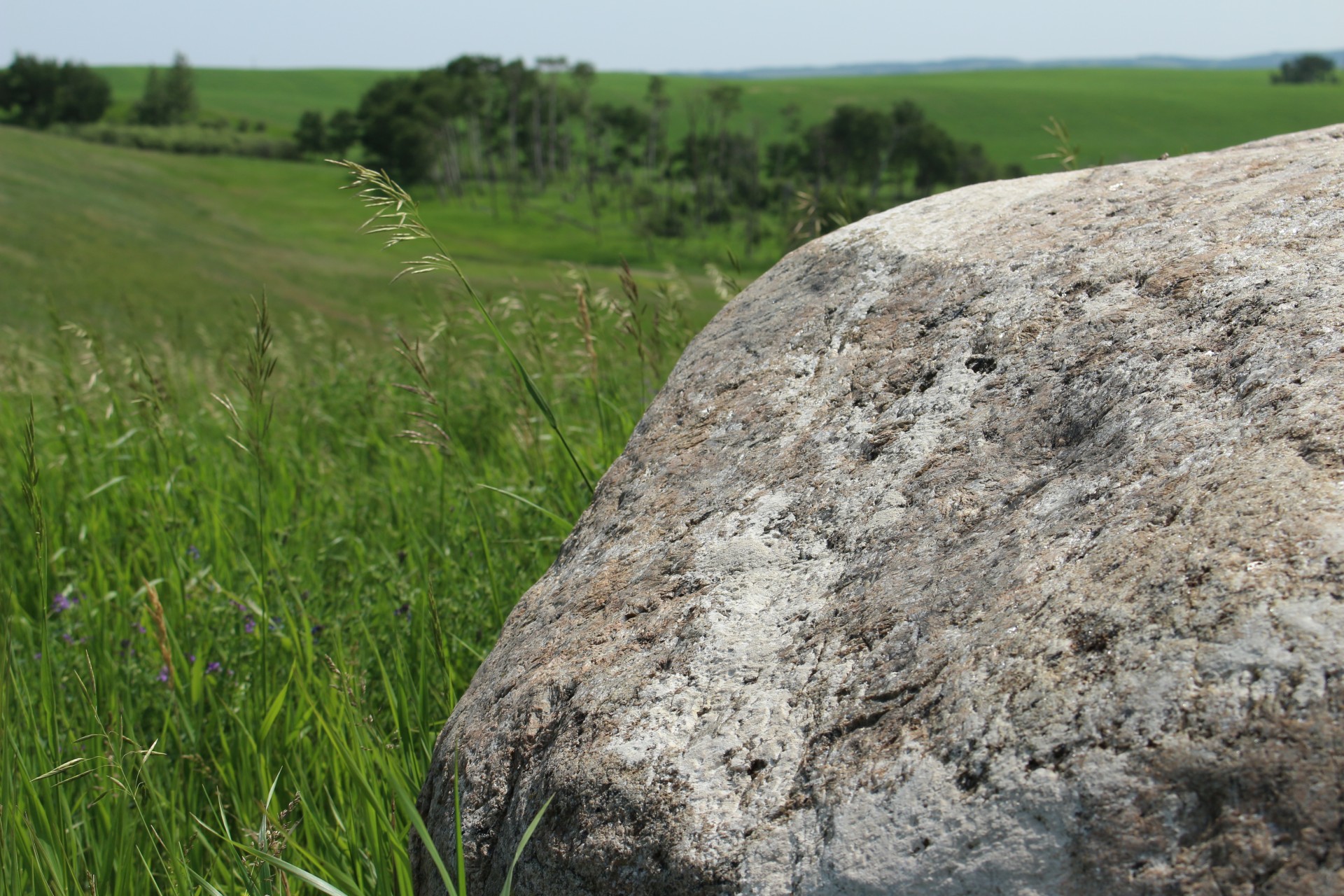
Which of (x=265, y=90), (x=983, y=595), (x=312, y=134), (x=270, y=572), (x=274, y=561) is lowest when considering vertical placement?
(x=270, y=572)

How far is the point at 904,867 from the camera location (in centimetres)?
98

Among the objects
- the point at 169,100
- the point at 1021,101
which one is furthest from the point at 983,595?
the point at 1021,101

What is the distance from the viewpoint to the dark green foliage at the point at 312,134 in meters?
73.6

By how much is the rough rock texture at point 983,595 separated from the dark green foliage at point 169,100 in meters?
93.3

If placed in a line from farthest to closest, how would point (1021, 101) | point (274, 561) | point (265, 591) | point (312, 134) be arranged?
point (1021, 101)
point (312, 134)
point (274, 561)
point (265, 591)

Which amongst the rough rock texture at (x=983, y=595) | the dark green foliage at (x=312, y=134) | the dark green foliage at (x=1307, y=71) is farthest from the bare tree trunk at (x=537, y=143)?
the dark green foliage at (x=1307, y=71)

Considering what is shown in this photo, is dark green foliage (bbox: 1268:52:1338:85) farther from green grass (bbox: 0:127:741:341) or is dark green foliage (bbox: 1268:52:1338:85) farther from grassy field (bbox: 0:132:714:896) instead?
grassy field (bbox: 0:132:714:896)

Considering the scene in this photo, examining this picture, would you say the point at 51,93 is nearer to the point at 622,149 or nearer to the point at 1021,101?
the point at 622,149

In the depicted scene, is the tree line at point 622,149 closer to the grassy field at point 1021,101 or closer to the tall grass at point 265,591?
the grassy field at point 1021,101

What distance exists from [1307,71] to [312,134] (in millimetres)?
116215

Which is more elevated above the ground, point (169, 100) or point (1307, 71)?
point (1307, 71)

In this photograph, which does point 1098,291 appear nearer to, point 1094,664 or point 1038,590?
point 1038,590

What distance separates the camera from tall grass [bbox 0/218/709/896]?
1580 millimetres

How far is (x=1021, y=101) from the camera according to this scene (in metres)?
91.4
